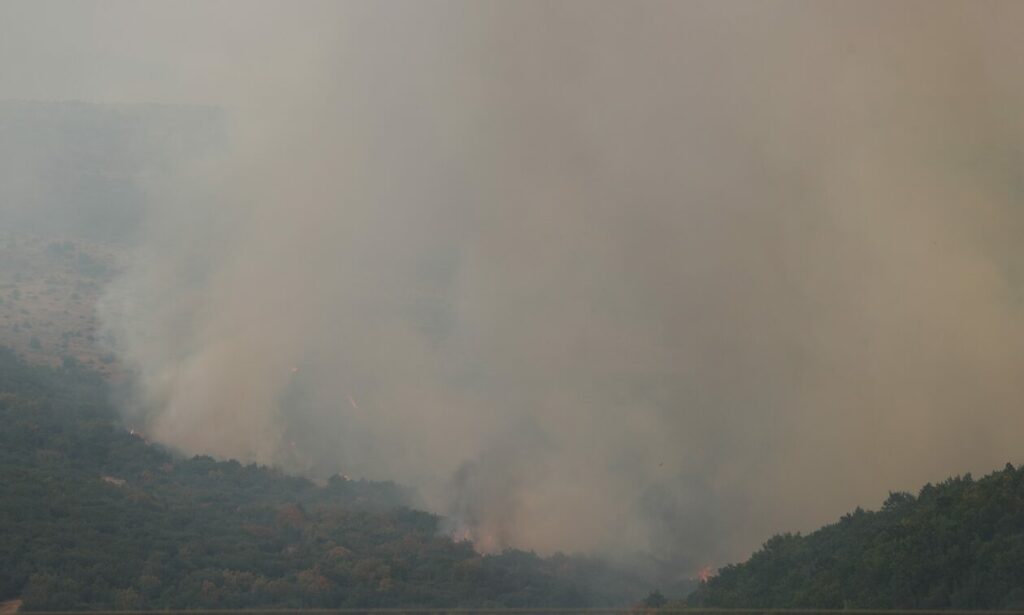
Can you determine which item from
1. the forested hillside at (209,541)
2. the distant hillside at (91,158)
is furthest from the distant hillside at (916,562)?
the distant hillside at (91,158)

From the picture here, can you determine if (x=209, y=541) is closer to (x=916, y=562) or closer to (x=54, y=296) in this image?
(x=916, y=562)

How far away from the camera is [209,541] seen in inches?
1280

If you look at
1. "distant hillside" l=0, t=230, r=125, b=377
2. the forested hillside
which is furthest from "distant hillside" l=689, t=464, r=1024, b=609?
"distant hillside" l=0, t=230, r=125, b=377

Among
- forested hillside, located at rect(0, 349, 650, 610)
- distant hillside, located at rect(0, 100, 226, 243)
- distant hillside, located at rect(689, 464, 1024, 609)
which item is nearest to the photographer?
distant hillside, located at rect(689, 464, 1024, 609)

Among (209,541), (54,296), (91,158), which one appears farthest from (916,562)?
(91,158)

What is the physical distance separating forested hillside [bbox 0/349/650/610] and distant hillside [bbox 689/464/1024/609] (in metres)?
6.02

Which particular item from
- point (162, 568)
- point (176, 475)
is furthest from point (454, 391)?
point (162, 568)

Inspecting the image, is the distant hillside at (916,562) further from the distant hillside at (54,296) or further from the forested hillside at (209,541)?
the distant hillside at (54,296)

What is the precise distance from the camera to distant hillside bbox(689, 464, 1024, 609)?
61.0ft

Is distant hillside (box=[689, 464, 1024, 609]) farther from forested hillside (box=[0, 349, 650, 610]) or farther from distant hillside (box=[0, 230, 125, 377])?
distant hillside (box=[0, 230, 125, 377])

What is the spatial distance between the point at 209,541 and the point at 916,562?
19.5 meters

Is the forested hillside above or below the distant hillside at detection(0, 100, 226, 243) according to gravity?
below

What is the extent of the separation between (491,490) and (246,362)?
1457 cm

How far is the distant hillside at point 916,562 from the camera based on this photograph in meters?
18.6
